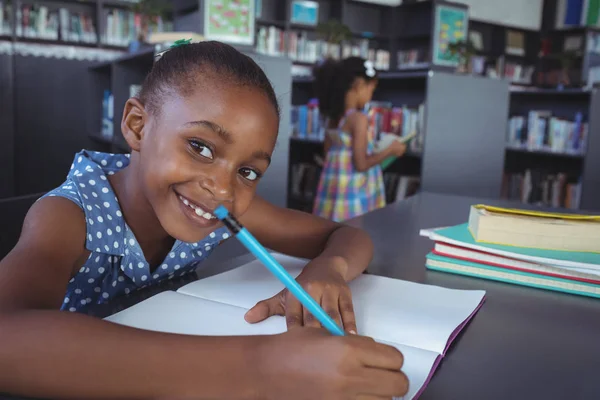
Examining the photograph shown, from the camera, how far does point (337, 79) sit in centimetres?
306

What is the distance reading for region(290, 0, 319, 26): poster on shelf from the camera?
590 cm

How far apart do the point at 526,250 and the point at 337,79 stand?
2.37m

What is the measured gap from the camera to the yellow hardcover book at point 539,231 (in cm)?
81

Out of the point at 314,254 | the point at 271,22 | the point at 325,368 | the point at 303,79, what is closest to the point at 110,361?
the point at 325,368

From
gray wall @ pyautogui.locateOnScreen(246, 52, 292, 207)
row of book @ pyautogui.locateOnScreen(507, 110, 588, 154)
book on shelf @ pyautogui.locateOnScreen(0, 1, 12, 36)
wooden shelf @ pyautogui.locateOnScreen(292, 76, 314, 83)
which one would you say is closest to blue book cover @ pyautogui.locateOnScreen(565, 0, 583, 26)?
row of book @ pyautogui.locateOnScreen(507, 110, 588, 154)

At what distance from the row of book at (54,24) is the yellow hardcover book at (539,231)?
15.2 feet

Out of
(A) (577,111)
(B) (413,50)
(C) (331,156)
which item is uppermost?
(B) (413,50)

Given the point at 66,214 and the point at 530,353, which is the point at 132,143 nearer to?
the point at 66,214

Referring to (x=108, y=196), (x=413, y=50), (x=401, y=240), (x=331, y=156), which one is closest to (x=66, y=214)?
(x=108, y=196)

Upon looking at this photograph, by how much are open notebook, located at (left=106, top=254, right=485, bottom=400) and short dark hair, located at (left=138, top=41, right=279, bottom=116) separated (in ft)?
0.75

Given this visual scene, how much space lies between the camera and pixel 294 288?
0.42m

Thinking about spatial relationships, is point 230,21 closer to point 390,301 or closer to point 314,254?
point 314,254

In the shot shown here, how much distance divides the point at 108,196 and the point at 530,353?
0.55 meters

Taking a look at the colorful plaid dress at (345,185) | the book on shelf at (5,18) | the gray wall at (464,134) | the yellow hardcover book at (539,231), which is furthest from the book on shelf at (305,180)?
the yellow hardcover book at (539,231)
